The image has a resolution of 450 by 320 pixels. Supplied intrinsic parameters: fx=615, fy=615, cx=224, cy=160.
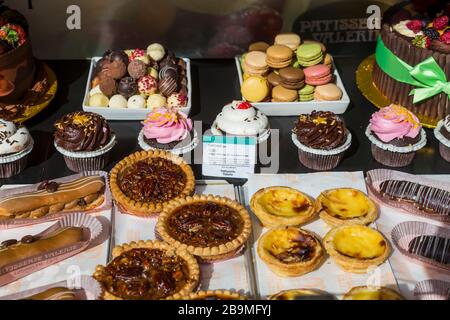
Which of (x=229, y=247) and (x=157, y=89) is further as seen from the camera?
(x=157, y=89)

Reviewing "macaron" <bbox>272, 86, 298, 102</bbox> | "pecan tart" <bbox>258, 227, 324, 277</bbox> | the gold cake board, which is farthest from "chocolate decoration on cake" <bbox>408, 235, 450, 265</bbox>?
"macaron" <bbox>272, 86, 298, 102</bbox>

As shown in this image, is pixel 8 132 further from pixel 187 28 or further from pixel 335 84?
pixel 335 84

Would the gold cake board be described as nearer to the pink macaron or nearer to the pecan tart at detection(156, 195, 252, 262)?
the pink macaron

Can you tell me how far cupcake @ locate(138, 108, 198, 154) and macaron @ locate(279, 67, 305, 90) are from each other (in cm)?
82

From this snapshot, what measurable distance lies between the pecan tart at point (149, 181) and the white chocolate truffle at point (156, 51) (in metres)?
1.09

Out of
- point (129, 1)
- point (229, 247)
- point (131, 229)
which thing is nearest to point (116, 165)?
point (131, 229)

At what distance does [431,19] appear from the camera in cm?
439

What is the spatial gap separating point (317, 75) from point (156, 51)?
119cm

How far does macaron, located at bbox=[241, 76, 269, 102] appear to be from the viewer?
4156 millimetres

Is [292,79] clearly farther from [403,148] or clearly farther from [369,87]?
[403,148]

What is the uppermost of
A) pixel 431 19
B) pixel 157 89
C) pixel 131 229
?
pixel 431 19

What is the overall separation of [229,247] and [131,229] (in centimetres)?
58

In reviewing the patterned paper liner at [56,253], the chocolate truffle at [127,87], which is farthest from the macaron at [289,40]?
the patterned paper liner at [56,253]
